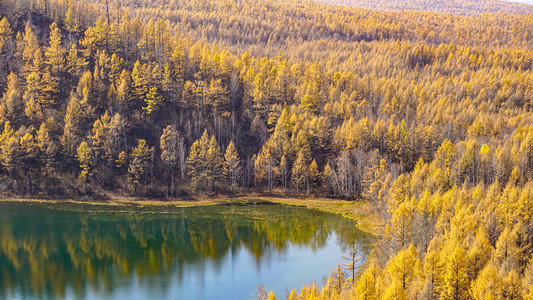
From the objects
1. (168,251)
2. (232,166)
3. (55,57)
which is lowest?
(168,251)

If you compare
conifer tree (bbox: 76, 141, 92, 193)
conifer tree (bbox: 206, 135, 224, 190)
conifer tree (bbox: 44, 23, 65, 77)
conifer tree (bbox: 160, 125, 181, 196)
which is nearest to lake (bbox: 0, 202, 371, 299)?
conifer tree (bbox: 206, 135, 224, 190)

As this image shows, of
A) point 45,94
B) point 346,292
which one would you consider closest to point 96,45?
point 45,94

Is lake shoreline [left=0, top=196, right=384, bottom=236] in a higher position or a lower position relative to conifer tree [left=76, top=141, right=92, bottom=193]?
lower

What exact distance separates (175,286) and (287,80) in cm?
8127

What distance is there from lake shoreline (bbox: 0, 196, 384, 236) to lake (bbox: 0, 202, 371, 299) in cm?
244

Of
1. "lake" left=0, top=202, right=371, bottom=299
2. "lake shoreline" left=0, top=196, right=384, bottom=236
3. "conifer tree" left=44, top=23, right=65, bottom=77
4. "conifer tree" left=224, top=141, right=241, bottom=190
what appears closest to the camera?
"lake" left=0, top=202, right=371, bottom=299

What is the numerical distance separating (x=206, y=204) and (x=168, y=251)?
26257 millimetres

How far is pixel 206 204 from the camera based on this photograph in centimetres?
9025

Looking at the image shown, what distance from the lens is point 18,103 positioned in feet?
309

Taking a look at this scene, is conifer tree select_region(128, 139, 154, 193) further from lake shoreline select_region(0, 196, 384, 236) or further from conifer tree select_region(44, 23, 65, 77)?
conifer tree select_region(44, 23, 65, 77)

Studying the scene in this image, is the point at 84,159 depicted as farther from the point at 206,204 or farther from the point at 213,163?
the point at 206,204

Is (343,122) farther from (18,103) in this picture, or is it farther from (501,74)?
(501,74)

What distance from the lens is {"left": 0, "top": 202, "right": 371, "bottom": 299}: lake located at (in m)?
51.1

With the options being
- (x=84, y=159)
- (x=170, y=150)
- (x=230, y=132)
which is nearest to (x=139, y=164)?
(x=170, y=150)
